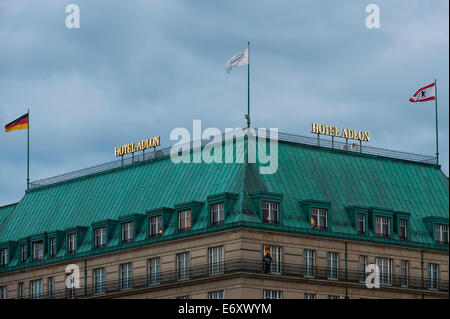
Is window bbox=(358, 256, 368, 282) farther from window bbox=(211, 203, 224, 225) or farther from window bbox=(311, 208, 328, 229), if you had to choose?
window bbox=(211, 203, 224, 225)

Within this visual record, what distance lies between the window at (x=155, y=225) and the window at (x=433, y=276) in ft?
83.9

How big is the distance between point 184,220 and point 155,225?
4009mm

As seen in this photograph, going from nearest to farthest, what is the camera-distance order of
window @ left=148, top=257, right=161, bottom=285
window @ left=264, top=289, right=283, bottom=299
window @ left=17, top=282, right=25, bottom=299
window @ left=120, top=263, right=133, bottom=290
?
window @ left=264, top=289, right=283, bottom=299 < window @ left=148, top=257, right=161, bottom=285 < window @ left=120, top=263, right=133, bottom=290 < window @ left=17, top=282, right=25, bottom=299

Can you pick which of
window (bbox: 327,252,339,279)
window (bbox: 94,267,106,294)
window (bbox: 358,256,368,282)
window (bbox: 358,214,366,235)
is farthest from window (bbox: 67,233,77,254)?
window (bbox: 358,256,368,282)

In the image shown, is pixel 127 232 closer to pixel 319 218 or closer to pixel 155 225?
pixel 155 225

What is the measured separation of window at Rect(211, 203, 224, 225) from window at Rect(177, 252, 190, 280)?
426cm

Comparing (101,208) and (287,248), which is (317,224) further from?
(101,208)

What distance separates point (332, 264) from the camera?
141 metres

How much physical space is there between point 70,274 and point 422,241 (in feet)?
111

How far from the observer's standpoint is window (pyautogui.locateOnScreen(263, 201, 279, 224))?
138 meters

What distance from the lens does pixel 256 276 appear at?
13488 centimetres

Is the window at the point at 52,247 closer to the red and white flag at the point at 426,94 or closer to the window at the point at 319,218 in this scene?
the window at the point at 319,218
